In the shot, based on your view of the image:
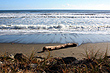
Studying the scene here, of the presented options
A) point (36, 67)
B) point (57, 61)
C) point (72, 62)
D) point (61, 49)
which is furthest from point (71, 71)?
point (61, 49)

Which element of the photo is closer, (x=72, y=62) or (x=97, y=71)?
(x=97, y=71)

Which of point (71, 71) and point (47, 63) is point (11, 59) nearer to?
point (47, 63)

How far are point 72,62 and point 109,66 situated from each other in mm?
748

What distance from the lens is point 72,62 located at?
8.26 ft

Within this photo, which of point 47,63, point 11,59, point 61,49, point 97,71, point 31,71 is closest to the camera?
point 97,71

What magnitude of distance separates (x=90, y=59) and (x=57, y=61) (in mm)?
751

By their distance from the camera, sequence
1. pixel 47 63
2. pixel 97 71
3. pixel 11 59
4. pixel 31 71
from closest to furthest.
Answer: pixel 97 71
pixel 31 71
pixel 47 63
pixel 11 59

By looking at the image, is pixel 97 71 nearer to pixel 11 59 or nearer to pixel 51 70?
pixel 51 70

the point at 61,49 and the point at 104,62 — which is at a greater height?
the point at 104,62

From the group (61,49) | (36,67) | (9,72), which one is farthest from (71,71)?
(61,49)

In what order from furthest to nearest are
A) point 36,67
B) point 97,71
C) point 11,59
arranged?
point 11,59
point 36,67
point 97,71

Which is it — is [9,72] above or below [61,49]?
above

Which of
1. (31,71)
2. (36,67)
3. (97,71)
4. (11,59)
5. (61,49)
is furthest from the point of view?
(61,49)

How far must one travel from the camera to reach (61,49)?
423cm
